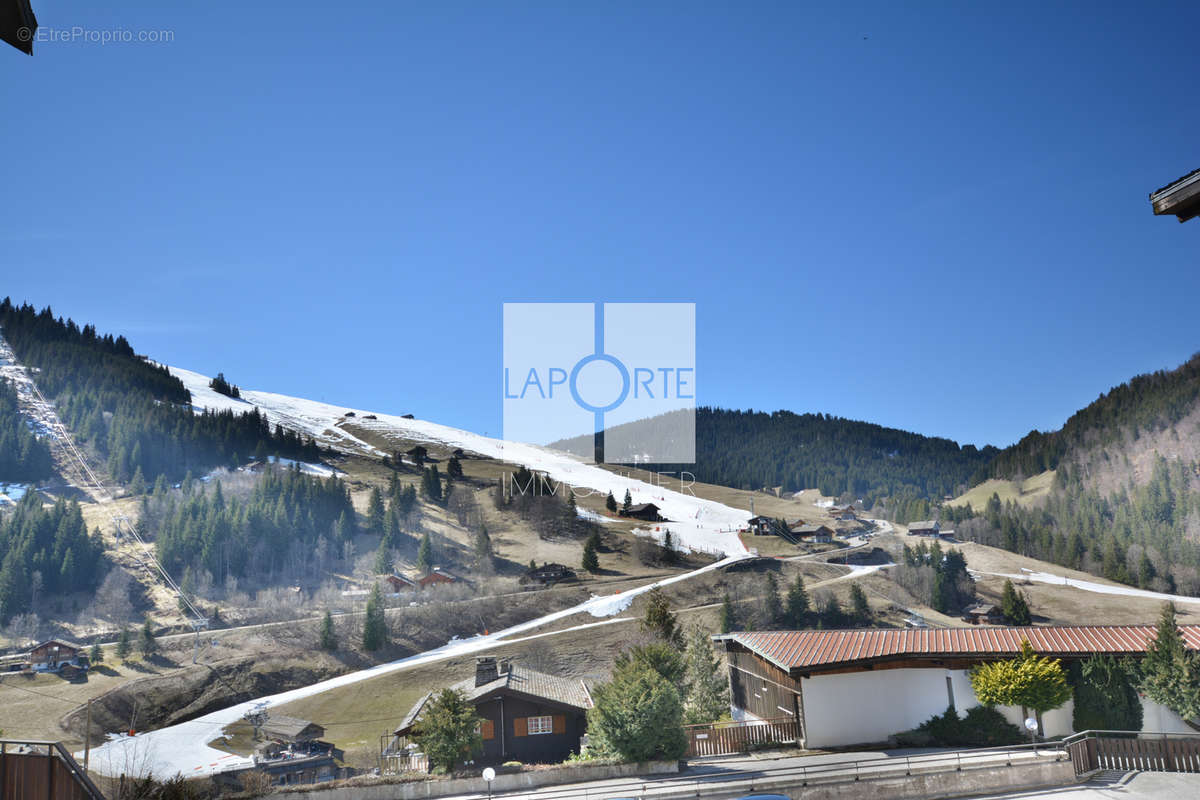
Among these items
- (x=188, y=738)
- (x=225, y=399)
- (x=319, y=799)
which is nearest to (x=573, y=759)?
(x=319, y=799)

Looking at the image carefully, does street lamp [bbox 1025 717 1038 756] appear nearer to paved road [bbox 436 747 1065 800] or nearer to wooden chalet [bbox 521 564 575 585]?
paved road [bbox 436 747 1065 800]

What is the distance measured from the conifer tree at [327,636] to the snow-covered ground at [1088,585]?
82294 millimetres

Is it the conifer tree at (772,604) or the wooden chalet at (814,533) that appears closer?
the conifer tree at (772,604)

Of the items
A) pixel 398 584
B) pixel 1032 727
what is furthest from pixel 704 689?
pixel 398 584

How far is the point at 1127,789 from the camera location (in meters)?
21.0

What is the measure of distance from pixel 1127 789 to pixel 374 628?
2729 inches

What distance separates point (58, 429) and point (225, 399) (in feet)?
212

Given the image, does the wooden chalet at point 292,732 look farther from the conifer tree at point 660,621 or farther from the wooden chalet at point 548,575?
the wooden chalet at point 548,575

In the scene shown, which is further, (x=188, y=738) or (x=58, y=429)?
(x=58, y=429)

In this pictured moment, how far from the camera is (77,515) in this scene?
98.8 m

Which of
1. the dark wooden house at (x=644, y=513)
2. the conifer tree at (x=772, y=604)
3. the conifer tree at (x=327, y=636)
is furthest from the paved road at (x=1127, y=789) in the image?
the dark wooden house at (x=644, y=513)

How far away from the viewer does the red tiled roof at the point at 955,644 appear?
93.9ft

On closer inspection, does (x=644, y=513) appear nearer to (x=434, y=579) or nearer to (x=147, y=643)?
(x=434, y=579)

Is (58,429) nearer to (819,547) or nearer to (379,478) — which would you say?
(379,478)
